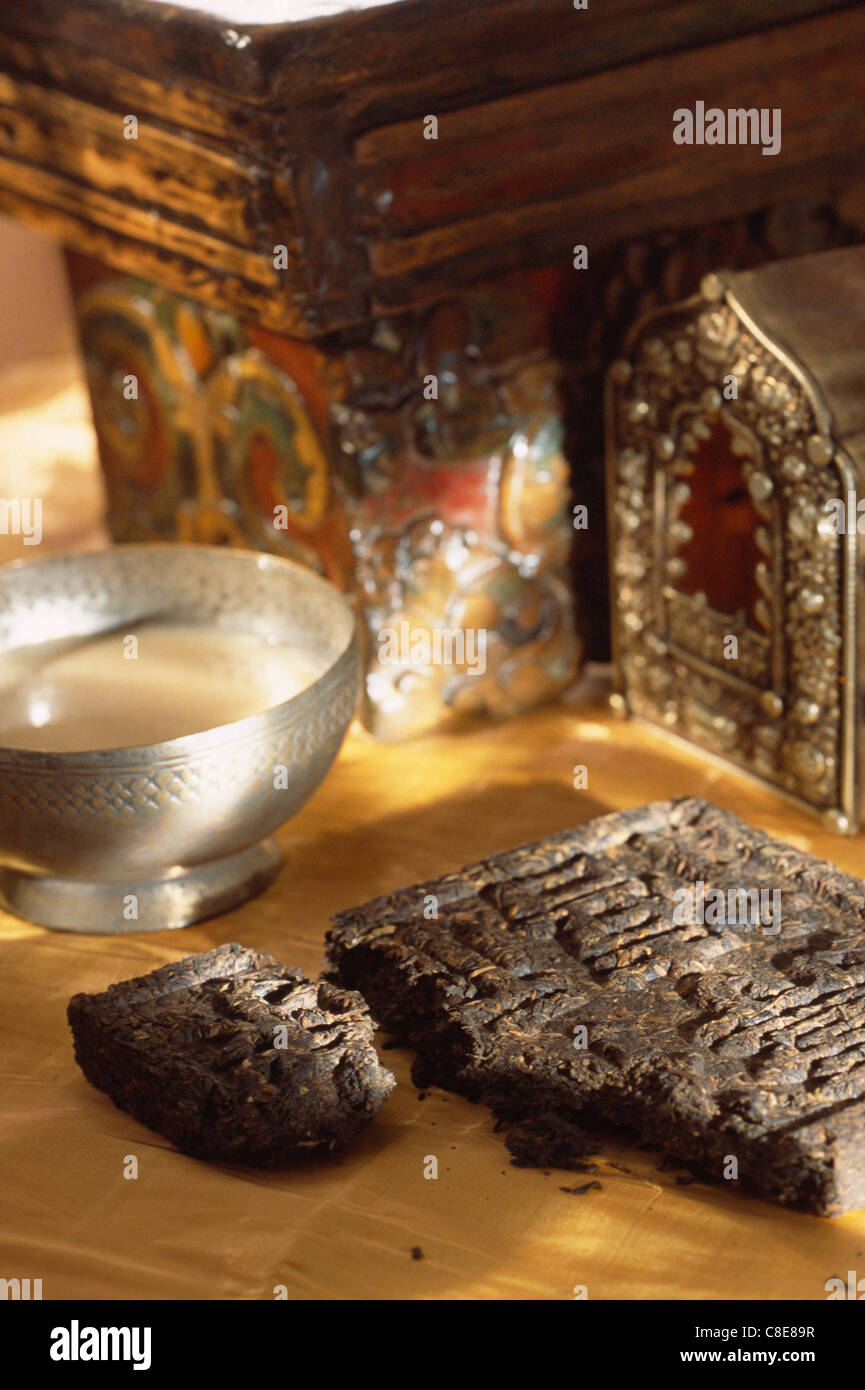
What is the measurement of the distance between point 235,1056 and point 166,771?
0.40 meters

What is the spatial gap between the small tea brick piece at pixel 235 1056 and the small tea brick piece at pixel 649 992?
0.37 ft

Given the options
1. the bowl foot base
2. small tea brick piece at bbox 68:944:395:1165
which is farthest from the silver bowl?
small tea brick piece at bbox 68:944:395:1165

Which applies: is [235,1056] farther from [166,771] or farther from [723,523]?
[723,523]

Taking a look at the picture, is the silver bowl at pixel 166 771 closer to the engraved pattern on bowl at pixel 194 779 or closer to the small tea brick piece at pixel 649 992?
the engraved pattern on bowl at pixel 194 779

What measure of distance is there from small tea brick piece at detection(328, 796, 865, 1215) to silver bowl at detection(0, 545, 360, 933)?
0.73 feet

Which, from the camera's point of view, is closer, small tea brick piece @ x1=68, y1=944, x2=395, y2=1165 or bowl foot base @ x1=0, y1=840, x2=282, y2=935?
small tea brick piece @ x1=68, y1=944, x2=395, y2=1165

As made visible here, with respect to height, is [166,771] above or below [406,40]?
below

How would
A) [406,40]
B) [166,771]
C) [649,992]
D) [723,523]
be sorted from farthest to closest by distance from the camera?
[723,523]
[406,40]
[166,771]
[649,992]

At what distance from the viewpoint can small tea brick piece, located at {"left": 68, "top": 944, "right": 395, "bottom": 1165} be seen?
5.90 ft

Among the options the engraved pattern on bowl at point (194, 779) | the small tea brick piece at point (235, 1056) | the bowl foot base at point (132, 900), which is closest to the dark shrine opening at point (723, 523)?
the engraved pattern on bowl at point (194, 779)

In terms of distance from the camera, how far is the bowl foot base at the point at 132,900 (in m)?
2.29

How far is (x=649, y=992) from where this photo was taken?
194cm

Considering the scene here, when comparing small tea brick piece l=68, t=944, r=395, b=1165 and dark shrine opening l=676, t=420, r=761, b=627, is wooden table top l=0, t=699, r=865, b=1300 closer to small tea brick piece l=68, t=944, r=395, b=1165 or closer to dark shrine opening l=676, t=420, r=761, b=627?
small tea brick piece l=68, t=944, r=395, b=1165

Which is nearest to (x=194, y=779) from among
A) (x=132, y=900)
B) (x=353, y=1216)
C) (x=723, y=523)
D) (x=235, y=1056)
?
(x=132, y=900)
